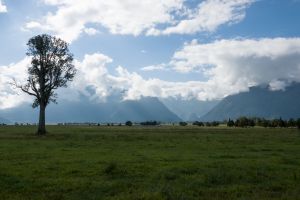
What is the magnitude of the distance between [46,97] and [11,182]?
62.8m

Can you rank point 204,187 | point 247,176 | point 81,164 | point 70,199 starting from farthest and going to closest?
point 81,164 < point 247,176 < point 204,187 < point 70,199

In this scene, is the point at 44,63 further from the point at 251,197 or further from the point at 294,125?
the point at 294,125

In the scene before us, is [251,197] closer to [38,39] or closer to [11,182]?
[11,182]

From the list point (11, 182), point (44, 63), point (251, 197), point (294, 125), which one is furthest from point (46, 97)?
point (294, 125)

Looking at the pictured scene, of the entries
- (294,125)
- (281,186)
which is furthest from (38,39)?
(294,125)

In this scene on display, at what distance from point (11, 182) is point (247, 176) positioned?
43.4ft

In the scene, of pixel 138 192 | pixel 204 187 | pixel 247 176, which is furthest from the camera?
pixel 247 176

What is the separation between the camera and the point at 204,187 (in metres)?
21.7

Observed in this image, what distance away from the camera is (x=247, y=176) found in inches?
990

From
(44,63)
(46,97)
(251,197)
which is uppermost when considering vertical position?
(44,63)

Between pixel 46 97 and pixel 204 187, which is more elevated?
pixel 46 97

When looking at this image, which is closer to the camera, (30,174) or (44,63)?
(30,174)

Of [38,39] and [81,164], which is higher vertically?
[38,39]

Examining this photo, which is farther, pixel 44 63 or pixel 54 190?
pixel 44 63
